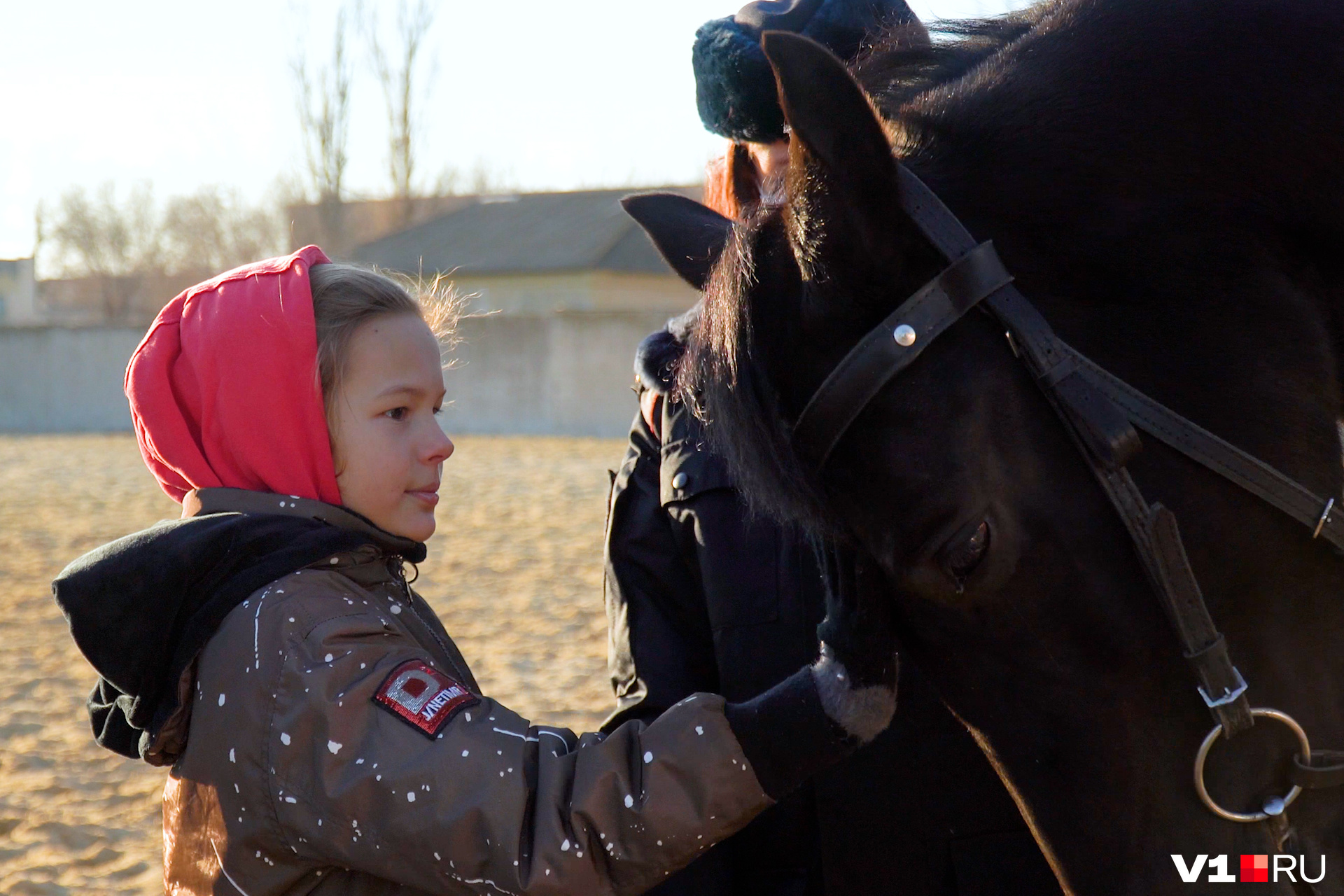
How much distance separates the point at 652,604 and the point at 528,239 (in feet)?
112

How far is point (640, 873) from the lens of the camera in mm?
1462

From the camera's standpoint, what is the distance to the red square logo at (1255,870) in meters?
1.18

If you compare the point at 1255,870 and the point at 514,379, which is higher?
the point at 1255,870

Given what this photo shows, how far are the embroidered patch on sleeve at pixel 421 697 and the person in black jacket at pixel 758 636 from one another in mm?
347

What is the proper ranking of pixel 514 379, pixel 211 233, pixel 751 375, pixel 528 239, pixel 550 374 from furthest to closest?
pixel 211 233 → pixel 528 239 → pixel 514 379 → pixel 550 374 → pixel 751 375

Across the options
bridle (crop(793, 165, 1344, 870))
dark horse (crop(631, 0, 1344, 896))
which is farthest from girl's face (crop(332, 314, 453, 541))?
bridle (crop(793, 165, 1344, 870))

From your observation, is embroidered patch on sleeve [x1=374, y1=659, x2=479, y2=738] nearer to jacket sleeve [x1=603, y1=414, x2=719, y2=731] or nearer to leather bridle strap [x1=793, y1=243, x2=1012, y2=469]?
jacket sleeve [x1=603, y1=414, x2=719, y2=731]

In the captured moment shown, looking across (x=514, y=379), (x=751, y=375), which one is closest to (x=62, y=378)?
(x=514, y=379)

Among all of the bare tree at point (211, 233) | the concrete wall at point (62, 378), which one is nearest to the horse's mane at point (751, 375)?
the concrete wall at point (62, 378)

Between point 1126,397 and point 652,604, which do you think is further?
point 652,604

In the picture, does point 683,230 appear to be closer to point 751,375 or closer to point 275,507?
point 751,375

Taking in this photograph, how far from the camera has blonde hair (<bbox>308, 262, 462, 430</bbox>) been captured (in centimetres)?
185

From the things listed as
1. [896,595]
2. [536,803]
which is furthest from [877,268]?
[536,803]

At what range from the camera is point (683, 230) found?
5.59 ft
